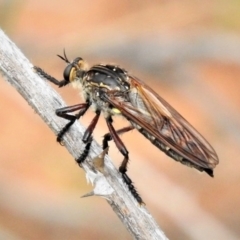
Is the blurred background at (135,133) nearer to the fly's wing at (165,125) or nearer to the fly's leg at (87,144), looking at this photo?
the fly's wing at (165,125)

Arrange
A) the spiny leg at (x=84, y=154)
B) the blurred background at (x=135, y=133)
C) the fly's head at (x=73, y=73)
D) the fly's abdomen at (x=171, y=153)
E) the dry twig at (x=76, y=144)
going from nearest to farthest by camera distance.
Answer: the dry twig at (x=76, y=144) < the spiny leg at (x=84, y=154) < the fly's abdomen at (x=171, y=153) < the fly's head at (x=73, y=73) < the blurred background at (x=135, y=133)

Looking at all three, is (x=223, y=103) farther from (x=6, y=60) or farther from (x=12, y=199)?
(x=6, y=60)

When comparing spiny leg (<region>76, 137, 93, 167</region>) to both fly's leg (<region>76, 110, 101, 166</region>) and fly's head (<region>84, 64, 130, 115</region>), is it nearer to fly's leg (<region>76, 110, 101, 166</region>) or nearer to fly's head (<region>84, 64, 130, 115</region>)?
fly's leg (<region>76, 110, 101, 166</region>)

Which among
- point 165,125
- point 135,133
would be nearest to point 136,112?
point 165,125

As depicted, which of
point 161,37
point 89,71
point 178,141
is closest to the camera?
point 178,141

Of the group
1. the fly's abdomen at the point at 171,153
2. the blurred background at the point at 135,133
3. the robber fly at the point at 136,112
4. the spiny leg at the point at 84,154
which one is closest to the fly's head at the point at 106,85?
the robber fly at the point at 136,112

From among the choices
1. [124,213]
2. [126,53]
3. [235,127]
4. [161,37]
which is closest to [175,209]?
[235,127]
